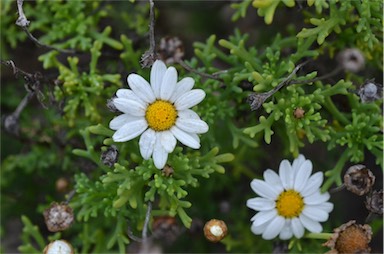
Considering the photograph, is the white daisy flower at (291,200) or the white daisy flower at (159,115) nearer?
the white daisy flower at (159,115)

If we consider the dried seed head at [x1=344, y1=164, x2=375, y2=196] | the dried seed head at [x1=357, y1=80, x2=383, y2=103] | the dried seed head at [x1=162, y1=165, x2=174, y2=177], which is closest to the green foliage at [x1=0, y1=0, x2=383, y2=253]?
the dried seed head at [x1=162, y1=165, x2=174, y2=177]

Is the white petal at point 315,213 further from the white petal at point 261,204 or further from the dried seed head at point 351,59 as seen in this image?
the dried seed head at point 351,59

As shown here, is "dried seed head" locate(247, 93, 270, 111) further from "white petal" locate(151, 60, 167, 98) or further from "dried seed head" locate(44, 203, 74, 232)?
"dried seed head" locate(44, 203, 74, 232)

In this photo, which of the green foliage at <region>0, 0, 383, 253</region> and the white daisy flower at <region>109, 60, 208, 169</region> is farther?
the green foliage at <region>0, 0, 383, 253</region>

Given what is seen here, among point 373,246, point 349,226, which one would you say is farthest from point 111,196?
point 373,246

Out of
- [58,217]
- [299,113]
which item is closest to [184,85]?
[299,113]

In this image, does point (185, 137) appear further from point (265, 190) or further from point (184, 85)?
point (265, 190)

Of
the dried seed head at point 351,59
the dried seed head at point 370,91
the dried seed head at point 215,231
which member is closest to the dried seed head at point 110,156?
the dried seed head at point 215,231
